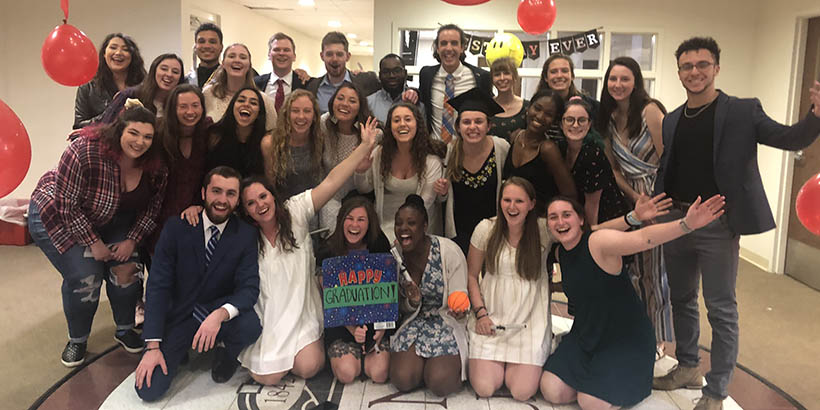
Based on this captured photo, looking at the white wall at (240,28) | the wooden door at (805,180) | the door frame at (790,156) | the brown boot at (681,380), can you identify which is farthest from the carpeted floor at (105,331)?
the white wall at (240,28)

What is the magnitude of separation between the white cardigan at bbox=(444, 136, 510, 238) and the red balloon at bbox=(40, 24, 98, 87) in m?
2.05

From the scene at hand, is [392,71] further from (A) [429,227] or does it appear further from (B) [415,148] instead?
(A) [429,227]

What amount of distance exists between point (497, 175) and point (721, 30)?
463cm

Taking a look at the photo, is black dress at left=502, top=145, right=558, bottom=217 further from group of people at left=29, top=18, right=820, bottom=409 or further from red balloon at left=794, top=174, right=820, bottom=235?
red balloon at left=794, top=174, right=820, bottom=235

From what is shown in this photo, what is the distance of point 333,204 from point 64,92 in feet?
14.7

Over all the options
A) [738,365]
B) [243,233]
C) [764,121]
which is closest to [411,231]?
[243,233]

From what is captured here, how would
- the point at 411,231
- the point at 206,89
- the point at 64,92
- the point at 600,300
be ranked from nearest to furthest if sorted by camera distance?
the point at 600,300, the point at 411,231, the point at 206,89, the point at 64,92

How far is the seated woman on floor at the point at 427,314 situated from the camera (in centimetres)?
294

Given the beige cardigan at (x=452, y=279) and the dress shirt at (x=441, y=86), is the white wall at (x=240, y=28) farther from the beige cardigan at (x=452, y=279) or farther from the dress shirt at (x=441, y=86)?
the beige cardigan at (x=452, y=279)

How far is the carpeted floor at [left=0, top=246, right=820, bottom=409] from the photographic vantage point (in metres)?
3.16

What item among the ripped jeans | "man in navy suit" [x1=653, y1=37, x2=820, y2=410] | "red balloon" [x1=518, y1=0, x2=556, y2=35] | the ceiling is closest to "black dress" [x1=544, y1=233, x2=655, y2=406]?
"man in navy suit" [x1=653, y1=37, x2=820, y2=410]

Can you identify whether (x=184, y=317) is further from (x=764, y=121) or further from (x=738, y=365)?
(x=738, y=365)

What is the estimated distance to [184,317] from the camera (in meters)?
3.01

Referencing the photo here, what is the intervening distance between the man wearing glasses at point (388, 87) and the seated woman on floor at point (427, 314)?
37.6 inches
